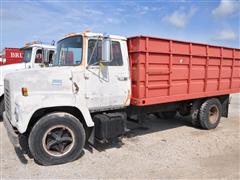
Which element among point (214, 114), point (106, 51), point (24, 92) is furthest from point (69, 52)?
point (214, 114)

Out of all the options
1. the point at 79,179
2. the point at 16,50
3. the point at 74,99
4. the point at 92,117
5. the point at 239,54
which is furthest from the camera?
the point at 16,50

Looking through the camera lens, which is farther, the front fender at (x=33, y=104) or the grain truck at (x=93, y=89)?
the grain truck at (x=93, y=89)

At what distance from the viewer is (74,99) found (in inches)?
175

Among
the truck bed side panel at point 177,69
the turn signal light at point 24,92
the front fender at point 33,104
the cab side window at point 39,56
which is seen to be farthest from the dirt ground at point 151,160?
the cab side window at point 39,56

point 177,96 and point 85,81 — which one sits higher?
point 85,81

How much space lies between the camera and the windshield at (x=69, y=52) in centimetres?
470

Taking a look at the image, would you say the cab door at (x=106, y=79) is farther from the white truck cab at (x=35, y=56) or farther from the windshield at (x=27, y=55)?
the windshield at (x=27, y=55)

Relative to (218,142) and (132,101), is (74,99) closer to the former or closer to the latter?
(132,101)

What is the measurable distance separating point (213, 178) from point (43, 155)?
116 inches

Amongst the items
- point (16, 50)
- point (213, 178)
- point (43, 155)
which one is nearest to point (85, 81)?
point (43, 155)

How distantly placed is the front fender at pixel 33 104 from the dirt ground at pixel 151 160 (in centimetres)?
88

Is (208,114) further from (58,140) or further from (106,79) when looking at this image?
(58,140)

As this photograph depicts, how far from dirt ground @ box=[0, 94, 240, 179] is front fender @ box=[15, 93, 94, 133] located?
88 cm

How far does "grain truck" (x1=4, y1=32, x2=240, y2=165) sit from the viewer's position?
4222mm
